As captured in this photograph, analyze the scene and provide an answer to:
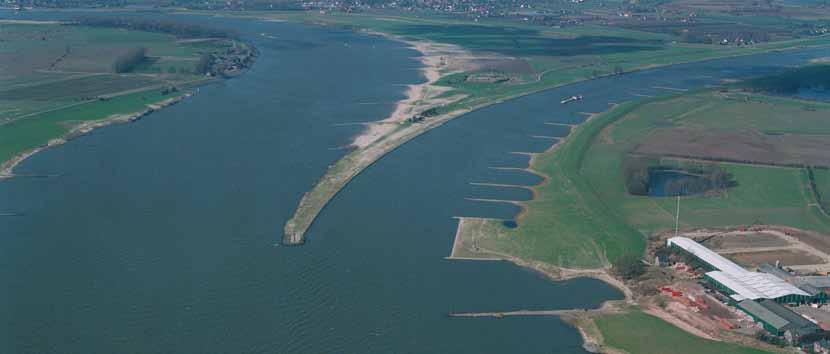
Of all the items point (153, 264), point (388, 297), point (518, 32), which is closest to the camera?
point (388, 297)

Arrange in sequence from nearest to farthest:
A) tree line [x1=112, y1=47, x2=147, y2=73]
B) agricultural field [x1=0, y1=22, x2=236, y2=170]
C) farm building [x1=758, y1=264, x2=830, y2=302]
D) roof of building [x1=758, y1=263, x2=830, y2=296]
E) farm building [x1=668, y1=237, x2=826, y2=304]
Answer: farm building [x1=668, y1=237, x2=826, y2=304], farm building [x1=758, y1=264, x2=830, y2=302], roof of building [x1=758, y1=263, x2=830, y2=296], agricultural field [x1=0, y1=22, x2=236, y2=170], tree line [x1=112, y1=47, x2=147, y2=73]

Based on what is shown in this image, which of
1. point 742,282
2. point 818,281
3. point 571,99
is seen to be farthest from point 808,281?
point 571,99

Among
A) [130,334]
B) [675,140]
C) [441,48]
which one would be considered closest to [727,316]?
[130,334]

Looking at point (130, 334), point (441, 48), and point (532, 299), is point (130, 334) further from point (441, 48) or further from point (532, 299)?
point (441, 48)

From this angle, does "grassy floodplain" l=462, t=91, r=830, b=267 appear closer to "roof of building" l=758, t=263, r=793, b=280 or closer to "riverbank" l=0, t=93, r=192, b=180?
"roof of building" l=758, t=263, r=793, b=280

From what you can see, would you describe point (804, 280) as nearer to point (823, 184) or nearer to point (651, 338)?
point (651, 338)

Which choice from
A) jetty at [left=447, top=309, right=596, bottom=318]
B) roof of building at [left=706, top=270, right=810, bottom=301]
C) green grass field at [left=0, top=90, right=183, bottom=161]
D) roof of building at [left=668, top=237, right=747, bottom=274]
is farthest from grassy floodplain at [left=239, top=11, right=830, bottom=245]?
green grass field at [left=0, top=90, right=183, bottom=161]
